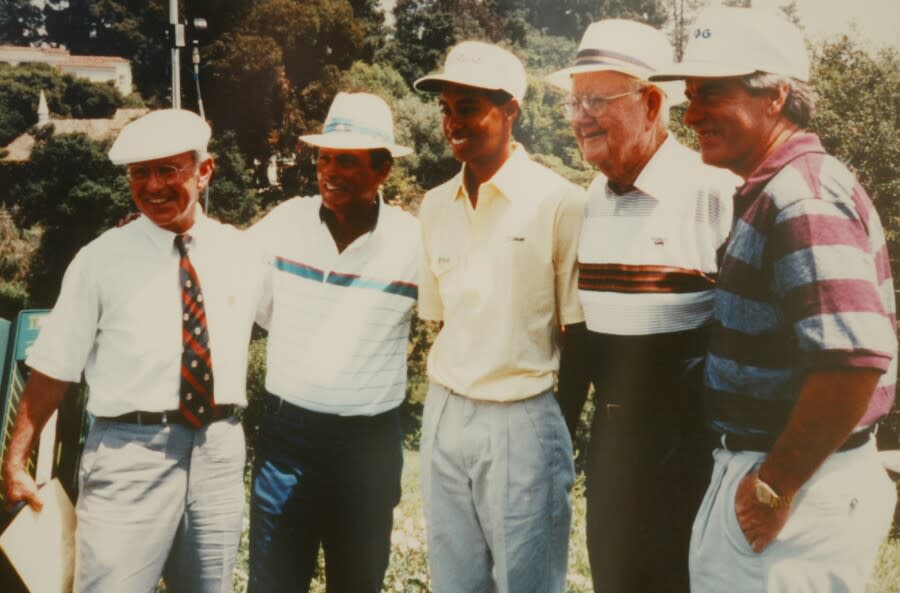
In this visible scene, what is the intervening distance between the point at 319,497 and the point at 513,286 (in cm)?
130

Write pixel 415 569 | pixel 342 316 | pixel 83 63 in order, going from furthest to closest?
pixel 83 63 < pixel 415 569 < pixel 342 316

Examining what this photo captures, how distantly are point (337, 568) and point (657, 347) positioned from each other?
1.75m

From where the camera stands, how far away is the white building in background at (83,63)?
23391mm

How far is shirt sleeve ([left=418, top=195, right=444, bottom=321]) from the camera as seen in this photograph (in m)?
3.06

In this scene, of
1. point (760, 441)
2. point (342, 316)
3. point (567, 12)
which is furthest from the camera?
point (567, 12)

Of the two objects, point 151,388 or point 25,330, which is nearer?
point 151,388

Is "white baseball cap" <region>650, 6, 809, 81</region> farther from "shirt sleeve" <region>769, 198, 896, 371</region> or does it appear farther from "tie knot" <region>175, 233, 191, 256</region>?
"tie knot" <region>175, 233, 191, 256</region>

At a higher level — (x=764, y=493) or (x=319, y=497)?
(x=764, y=493)

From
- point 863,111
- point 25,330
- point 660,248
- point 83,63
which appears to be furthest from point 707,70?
point 83,63

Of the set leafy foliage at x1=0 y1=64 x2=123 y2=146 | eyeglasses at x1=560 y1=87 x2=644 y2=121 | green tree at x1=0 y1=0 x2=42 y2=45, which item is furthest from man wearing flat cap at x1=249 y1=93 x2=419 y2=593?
leafy foliage at x1=0 y1=64 x2=123 y2=146

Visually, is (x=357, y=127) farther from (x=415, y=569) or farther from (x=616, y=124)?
(x=415, y=569)

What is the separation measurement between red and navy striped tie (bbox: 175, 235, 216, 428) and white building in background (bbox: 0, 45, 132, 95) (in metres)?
23.3

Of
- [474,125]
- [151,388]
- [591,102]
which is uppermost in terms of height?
[591,102]

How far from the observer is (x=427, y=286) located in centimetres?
309
